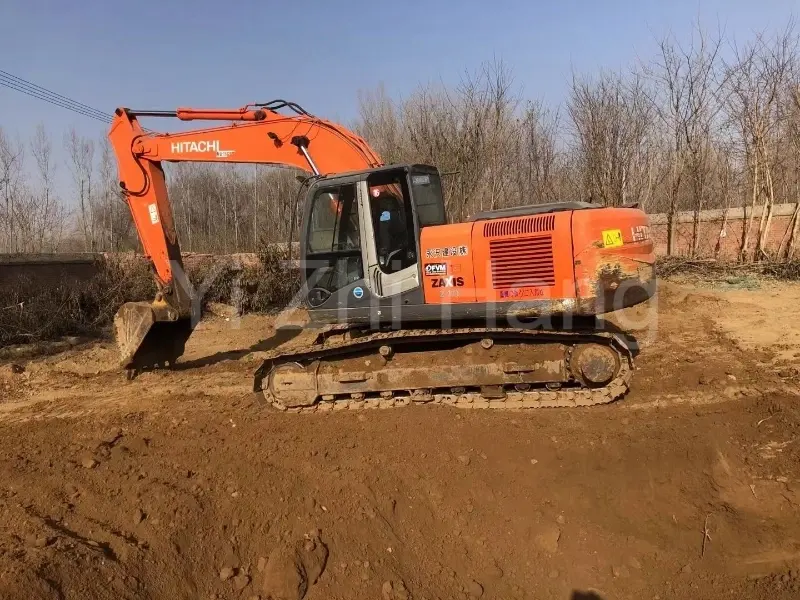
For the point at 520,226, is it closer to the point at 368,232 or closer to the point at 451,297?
the point at 451,297

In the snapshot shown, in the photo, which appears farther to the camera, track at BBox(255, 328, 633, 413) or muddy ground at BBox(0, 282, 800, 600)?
track at BBox(255, 328, 633, 413)

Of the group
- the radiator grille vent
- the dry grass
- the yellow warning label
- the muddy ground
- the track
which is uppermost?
the radiator grille vent

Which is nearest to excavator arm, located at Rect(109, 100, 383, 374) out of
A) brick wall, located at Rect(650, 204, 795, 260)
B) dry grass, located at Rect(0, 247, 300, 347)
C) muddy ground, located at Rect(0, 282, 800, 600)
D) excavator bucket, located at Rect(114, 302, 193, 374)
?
excavator bucket, located at Rect(114, 302, 193, 374)

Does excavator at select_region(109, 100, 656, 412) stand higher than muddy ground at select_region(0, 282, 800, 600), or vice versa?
excavator at select_region(109, 100, 656, 412)

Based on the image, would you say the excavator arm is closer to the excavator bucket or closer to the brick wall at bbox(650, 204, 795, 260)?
the excavator bucket

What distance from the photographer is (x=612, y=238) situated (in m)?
5.37

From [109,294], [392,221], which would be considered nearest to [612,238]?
[392,221]

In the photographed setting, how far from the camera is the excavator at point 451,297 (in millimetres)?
5457

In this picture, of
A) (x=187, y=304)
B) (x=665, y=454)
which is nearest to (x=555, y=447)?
(x=665, y=454)

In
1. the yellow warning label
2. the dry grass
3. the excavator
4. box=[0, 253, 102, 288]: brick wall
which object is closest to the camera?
the yellow warning label

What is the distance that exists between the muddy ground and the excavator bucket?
82 cm

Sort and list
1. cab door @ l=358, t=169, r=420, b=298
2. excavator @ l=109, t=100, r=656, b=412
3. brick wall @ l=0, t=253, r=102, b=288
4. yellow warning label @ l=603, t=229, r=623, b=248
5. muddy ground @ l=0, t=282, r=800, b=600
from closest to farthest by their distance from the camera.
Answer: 1. muddy ground @ l=0, t=282, r=800, b=600
2. yellow warning label @ l=603, t=229, r=623, b=248
3. excavator @ l=109, t=100, r=656, b=412
4. cab door @ l=358, t=169, r=420, b=298
5. brick wall @ l=0, t=253, r=102, b=288

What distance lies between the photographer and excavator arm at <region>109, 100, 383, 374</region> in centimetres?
679

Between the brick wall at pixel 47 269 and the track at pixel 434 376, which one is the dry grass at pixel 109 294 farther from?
the track at pixel 434 376
